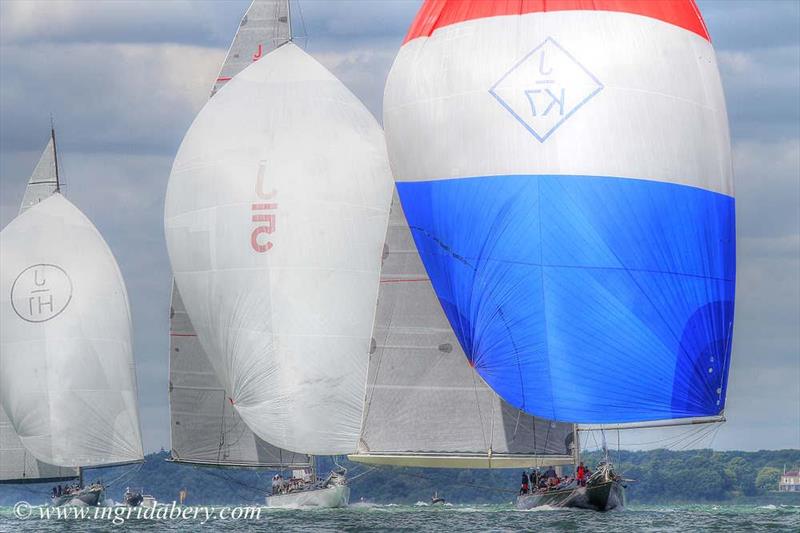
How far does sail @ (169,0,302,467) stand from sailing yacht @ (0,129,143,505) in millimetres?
2934

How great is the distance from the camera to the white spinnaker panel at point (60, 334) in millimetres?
60969

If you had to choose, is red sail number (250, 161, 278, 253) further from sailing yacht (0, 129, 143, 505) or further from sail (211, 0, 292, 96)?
sailing yacht (0, 129, 143, 505)

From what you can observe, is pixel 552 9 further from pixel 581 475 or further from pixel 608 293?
pixel 581 475

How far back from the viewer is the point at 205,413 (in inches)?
2357

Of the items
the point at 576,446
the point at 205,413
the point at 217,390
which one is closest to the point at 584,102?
the point at 576,446

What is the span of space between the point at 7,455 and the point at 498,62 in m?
32.7

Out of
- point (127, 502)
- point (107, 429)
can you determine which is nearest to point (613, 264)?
point (107, 429)

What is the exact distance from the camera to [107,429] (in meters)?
62.7

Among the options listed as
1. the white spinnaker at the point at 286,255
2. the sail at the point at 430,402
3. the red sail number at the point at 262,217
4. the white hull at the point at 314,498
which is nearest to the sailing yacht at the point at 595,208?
the sail at the point at 430,402

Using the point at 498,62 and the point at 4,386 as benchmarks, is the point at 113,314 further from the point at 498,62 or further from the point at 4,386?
the point at 498,62

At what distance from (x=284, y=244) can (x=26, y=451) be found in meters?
20.7

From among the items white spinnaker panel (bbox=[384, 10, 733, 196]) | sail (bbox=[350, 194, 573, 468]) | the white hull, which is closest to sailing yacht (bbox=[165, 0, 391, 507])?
sail (bbox=[350, 194, 573, 468])

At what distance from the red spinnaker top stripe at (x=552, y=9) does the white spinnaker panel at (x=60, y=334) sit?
843 inches

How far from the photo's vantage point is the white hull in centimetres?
5669
